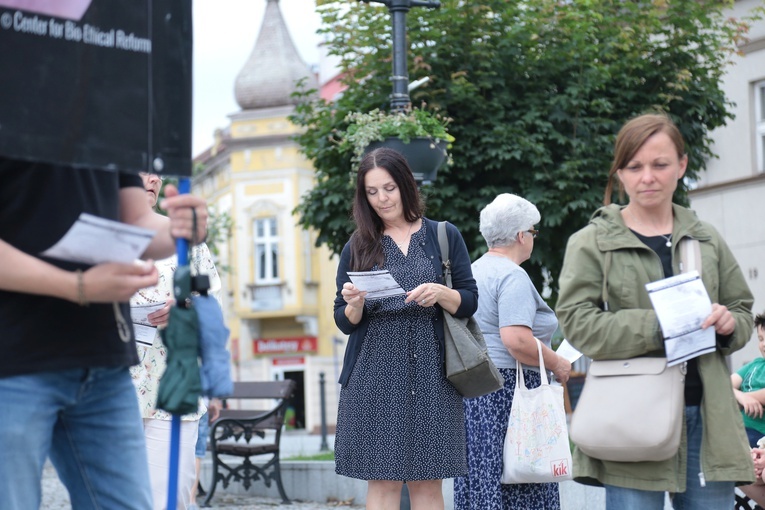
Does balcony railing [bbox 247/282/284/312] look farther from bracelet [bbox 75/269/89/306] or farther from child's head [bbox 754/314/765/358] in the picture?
bracelet [bbox 75/269/89/306]

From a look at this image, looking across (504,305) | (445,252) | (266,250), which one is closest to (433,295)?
(445,252)

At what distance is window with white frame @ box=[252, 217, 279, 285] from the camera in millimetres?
49250

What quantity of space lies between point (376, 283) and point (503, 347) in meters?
1.03

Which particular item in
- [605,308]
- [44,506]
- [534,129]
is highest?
→ [534,129]

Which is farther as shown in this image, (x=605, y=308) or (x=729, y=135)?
(x=729, y=135)

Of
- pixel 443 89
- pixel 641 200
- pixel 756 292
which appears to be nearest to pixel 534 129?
pixel 443 89

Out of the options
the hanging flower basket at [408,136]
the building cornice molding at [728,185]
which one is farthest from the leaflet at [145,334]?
the building cornice molding at [728,185]

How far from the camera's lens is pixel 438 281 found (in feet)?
18.5

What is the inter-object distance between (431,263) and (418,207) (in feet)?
0.93

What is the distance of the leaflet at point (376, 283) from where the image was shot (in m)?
5.30

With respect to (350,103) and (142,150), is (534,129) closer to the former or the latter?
(350,103)

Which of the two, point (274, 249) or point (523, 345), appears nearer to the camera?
point (523, 345)

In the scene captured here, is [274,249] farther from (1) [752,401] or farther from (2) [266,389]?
(1) [752,401]

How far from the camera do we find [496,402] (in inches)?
239
